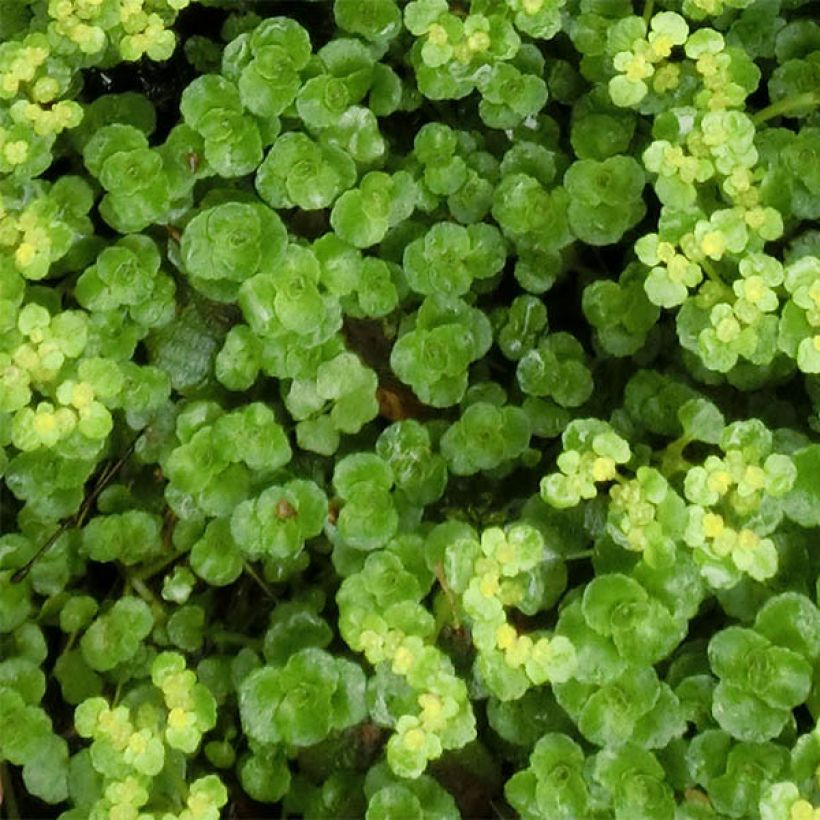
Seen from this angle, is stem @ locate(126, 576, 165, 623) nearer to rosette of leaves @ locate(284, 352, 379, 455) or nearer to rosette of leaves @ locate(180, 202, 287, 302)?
rosette of leaves @ locate(284, 352, 379, 455)

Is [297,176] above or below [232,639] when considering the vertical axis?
above

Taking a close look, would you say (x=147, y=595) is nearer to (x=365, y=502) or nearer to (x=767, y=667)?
(x=365, y=502)

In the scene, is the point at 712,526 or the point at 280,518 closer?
the point at 712,526

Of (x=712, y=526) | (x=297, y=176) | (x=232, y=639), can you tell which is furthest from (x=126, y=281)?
(x=712, y=526)

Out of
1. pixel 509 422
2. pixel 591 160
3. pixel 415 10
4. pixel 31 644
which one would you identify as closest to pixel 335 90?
pixel 415 10

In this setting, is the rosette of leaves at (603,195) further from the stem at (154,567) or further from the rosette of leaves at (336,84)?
the stem at (154,567)

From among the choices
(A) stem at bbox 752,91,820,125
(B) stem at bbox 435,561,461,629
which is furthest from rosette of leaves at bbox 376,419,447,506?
(A) stem at bbox 752,91,820,125

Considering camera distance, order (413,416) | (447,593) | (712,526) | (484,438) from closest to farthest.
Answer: (712,526)
(447,593)
(484,438)
(413,416)
